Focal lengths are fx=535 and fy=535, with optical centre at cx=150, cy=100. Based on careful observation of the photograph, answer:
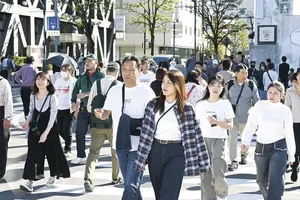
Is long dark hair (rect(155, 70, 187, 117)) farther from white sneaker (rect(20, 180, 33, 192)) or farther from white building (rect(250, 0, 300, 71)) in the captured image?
white building (rect(250, 0, 300, 71))

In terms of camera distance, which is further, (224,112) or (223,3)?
(223,3)

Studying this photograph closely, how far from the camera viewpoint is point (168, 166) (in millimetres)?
5250

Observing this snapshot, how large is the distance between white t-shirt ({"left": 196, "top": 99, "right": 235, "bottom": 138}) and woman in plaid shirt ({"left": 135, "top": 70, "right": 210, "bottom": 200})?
1502 mm

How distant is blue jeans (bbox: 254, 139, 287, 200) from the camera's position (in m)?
6.18

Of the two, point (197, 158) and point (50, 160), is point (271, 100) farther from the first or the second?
point (50, 160)

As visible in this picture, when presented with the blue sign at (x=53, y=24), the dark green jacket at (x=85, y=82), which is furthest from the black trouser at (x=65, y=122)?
the blue sign at (x=53, y=24)

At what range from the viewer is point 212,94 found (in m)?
6.94

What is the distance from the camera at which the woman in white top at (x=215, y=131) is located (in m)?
6.72

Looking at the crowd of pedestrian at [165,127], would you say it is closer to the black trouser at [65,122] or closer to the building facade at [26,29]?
the black trouser at [65,122]

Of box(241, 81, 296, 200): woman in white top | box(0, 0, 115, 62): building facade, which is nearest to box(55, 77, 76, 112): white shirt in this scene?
box(241, 81, 296, 200): woman in white top

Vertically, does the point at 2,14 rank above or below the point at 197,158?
above

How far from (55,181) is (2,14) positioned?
35.0m

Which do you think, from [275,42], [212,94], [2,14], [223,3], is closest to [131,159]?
[212,94]

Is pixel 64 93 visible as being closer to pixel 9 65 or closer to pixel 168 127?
pixel 168 127
